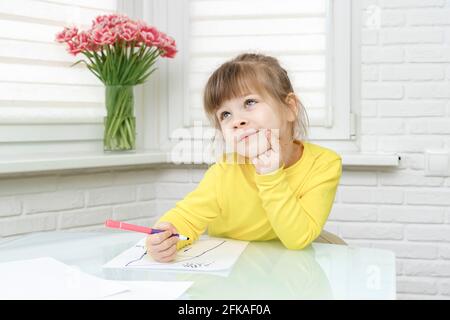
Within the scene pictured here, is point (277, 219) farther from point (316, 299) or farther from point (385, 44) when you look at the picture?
point (385, 44)

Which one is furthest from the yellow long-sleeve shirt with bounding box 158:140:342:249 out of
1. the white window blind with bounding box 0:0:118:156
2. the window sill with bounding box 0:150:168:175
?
the white window blind with bounding box 0:0:118:156

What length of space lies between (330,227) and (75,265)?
1.17 m

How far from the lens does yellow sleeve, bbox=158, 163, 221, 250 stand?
1147mm

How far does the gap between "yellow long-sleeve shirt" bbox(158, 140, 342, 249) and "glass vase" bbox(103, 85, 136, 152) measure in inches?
26.0

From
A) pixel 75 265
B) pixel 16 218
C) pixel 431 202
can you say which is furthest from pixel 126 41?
pixel 431 202

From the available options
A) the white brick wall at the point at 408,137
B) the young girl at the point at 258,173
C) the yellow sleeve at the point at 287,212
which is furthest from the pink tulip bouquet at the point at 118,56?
the yellow sleeve at the point at 287,212

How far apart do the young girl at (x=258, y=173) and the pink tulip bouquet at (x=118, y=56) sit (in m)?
0.64

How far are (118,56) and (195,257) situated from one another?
1.03m

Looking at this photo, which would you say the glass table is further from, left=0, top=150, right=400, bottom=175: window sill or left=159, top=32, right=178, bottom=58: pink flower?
left=159, top=32, right=178, bottom=58: pink flower

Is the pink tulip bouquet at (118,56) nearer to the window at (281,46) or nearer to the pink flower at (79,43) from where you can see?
the pink flower at (79,43)

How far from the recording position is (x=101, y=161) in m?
1.72

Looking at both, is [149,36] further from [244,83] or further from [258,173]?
[258,173]

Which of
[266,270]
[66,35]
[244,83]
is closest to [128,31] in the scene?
[66,35]
